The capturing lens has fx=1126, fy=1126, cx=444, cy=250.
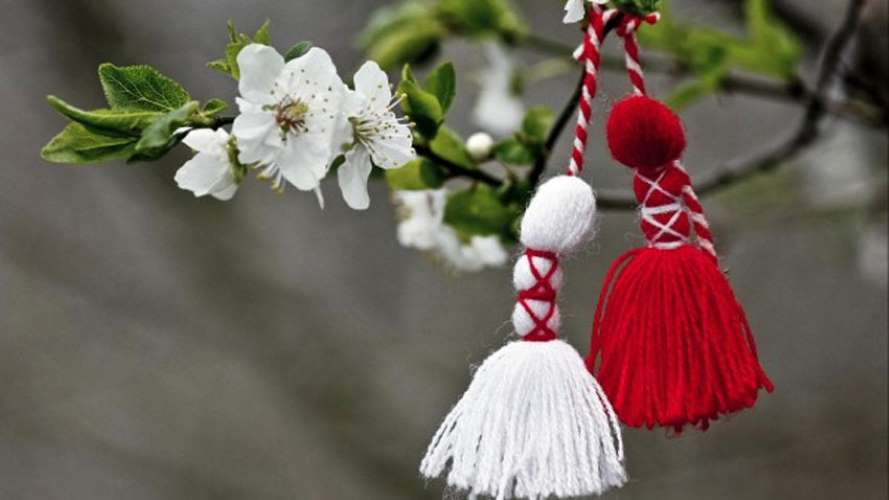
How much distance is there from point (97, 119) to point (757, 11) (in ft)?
2.15

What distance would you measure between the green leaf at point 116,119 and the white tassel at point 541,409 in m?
0.21

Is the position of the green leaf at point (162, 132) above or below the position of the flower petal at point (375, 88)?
below

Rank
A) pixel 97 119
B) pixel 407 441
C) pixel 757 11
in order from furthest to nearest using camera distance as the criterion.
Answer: pixel 407 441
pixel 757 11
pixel 97 119

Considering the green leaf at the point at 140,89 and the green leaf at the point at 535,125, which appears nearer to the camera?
the green leaf at the point at 140,89

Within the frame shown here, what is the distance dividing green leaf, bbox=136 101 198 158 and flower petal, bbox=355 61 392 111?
0.09 m

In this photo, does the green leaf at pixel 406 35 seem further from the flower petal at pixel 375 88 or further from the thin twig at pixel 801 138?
the flower petal at pixel 375 88

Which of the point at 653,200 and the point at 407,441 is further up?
the point at 407,441

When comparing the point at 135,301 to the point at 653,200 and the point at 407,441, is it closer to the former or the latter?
the point at 407,441

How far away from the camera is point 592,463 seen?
0.57m

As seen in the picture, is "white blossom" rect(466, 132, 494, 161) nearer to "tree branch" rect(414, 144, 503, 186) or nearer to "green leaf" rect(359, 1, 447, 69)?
"tree branch" rect(414, 144, 503, 186)

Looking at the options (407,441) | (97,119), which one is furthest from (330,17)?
(97,119)

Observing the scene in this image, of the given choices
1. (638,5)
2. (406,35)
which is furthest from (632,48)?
(406,35)

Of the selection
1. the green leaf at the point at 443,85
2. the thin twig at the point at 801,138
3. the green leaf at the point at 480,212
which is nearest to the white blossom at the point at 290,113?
Answer: the green leaf at the point at 443,85

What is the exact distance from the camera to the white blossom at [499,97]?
121 cm
